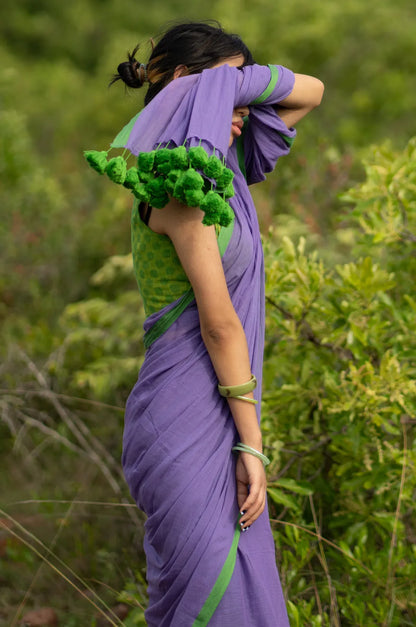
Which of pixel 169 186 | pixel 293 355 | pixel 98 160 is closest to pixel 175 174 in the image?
pixel 169 186

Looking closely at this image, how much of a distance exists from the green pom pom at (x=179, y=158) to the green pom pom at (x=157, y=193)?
0.04 m

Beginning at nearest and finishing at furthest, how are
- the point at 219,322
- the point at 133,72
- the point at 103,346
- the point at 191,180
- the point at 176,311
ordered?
the point at 191,180, the point at 219,322, the point at 176,311, the point at 133,72, the point at 103,346

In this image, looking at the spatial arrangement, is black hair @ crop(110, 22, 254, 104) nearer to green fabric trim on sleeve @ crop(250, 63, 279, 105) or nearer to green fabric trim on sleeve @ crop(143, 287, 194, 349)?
green fabric trim on sleeve @ crop(250, 63, 279, 105)

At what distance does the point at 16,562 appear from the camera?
100 inches

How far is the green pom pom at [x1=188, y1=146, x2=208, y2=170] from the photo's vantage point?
1.09m

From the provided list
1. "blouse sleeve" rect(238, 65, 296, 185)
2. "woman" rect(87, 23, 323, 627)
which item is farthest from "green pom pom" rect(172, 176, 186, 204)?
"blouse sleeve" rect(238, 65, 296, 185)

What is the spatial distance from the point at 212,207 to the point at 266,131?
1.59ft

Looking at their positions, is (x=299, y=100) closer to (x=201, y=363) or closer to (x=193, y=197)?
(x=193, y=197)

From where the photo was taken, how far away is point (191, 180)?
1067 mm

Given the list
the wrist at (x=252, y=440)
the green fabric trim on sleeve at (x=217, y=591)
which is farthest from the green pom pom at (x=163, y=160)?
the green fabric trim on sleeve at (x=217, y=591)

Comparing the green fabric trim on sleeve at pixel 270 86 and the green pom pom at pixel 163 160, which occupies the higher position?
the green fabric trim on sleeve at pixel 270 86

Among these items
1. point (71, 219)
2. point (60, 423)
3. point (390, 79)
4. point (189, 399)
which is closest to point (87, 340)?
point (60, 423)

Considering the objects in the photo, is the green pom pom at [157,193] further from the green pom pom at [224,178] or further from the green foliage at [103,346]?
the green foliage at [103,346]

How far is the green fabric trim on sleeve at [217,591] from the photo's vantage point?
3.95 feet
